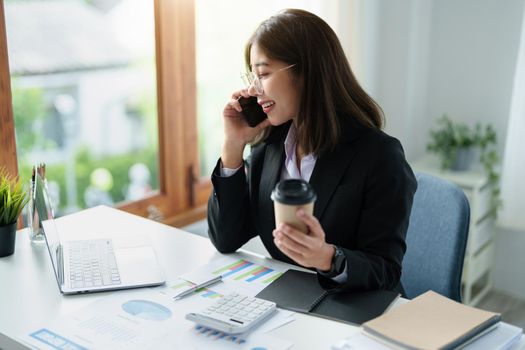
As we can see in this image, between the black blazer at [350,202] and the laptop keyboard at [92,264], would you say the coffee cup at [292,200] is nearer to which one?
the black blazer at [350,202]

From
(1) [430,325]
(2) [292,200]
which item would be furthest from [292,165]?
(1) [430,325]

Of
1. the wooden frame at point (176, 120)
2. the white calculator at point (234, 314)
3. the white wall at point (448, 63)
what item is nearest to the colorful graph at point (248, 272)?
the white calculator at point (234, 314)

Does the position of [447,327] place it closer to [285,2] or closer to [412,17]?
[285,2]

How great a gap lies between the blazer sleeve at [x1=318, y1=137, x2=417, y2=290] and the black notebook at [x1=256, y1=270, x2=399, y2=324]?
34mm

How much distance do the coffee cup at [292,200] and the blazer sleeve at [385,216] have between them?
11.8 inches

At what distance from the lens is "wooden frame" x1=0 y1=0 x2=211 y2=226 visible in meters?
2.36

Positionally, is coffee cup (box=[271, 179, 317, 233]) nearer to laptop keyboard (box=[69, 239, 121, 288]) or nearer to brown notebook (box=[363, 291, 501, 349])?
brown notebook (box=[363, 291, 501, 349])

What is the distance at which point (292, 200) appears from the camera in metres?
1.16

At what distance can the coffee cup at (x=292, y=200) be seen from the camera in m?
1.16

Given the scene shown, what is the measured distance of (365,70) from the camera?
2.91m

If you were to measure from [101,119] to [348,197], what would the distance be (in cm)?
169

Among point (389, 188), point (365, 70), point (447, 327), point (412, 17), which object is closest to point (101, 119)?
point (365, 70)

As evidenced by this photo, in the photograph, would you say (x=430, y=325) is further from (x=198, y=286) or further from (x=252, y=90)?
(x=252, y=90)

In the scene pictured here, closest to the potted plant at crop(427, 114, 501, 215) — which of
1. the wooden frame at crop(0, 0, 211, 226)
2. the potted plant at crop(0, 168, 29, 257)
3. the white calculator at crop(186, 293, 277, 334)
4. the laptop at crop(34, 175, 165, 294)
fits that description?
the wooden frame at crop(0, 0, 211, 226)
